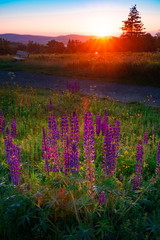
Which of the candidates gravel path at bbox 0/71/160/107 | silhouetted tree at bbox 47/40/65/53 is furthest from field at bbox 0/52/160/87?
silhouetted tree at bbox 47/40/65/53

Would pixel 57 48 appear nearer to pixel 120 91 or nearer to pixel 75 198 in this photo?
pixel 120 91

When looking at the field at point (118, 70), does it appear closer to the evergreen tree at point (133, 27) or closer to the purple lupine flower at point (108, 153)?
the purple lupine flower at point (108, 153)

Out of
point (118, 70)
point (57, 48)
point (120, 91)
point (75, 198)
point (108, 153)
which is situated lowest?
point (120, 91)

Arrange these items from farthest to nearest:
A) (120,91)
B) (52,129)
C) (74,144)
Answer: (120,91)
(52,129)
(74,144)

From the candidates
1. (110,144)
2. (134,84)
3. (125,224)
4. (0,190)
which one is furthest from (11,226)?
(134,84)

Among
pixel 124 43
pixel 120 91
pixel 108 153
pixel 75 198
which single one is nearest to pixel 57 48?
pixel 124 43

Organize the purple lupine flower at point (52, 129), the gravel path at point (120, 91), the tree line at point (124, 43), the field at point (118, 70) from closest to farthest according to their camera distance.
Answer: the purple lupine flower at point (52, 129) < the gravel path at point (120, 91) < the field at point (118, 70) < the tree line at point (124, 43)

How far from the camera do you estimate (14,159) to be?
2.78 meters

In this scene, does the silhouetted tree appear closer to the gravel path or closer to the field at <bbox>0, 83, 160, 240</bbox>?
the gravel path

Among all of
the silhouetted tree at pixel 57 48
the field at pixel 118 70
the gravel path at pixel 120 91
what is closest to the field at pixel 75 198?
the gravel path at pixel 120 91

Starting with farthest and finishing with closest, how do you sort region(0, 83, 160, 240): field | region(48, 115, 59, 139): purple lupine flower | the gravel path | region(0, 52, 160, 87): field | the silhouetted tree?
the silhouetted tree → region(0, 52, 160, 87): field → the gravel path → region(48, 115, 59, 139): purple lupine flower → region(0, 83, 160, 240): field

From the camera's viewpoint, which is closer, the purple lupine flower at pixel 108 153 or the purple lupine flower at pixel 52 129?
the purple lupine flower at pixel 108 153

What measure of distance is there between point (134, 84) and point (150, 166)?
39.0 feet

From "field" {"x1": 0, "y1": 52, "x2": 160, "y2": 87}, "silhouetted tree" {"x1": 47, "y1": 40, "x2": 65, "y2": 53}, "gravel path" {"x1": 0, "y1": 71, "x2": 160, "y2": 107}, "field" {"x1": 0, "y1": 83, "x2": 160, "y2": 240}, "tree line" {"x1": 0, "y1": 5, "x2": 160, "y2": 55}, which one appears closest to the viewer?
"field" {"x1": 0, "y1": 83, "x2": 160, "y2": 240}
